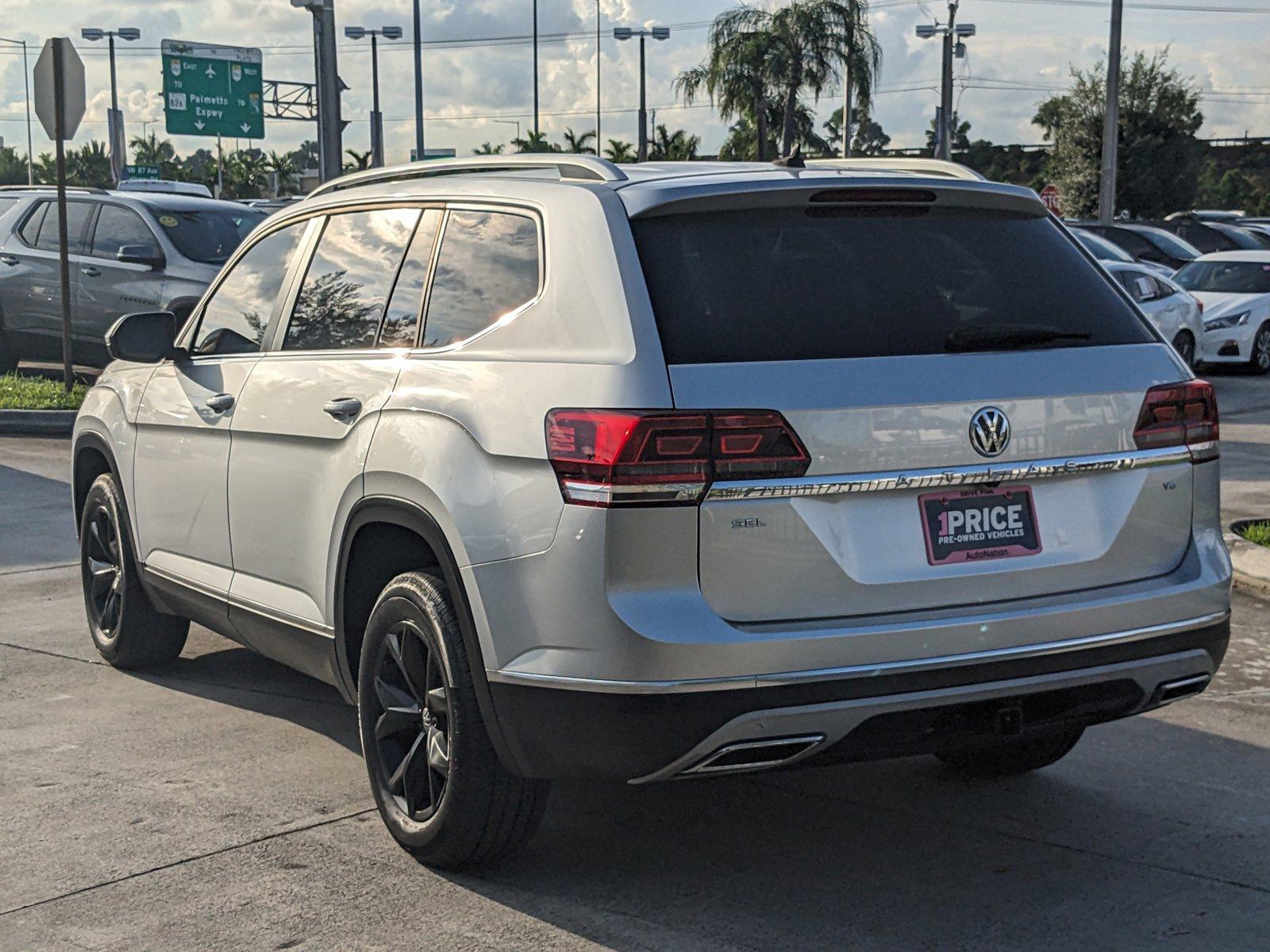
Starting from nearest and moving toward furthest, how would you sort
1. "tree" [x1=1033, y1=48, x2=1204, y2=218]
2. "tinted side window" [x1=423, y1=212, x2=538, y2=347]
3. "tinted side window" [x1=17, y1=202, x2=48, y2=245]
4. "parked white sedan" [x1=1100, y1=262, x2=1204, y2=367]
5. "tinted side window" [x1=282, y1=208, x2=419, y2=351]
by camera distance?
"tinted side window" [x1=423, y1=212, x2=538, y2=347] → "tinted side window" [x1=282, y1=208, x2=419, y2=351] → "tinted side window" [x1=17, y1=202, x2=48, y2=245] → "parked white sedan" [x1=1100, y1=262, x2=1204, y2=367] → "tree" [x1=1033, y1=48, x2=1204, y2=218]

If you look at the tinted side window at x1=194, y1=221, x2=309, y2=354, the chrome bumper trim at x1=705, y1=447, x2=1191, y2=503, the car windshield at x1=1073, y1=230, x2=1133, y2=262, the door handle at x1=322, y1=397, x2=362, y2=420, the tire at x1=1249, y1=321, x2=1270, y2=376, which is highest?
the tinted side window at x1=194, y1=221, x2=309, y2=354

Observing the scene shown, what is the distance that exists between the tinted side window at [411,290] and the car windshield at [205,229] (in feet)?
36.7

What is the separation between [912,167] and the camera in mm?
4781

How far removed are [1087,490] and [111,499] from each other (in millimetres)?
3911

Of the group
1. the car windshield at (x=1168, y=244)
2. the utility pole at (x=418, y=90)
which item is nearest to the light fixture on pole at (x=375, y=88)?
the utility pole at (x=418, y=90)

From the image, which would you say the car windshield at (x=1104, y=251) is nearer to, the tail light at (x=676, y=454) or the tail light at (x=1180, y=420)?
the tail light at (x=1180, y=420)

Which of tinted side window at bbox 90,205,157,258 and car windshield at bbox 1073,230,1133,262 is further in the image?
car windshield at bbox 1073,230,1133,262

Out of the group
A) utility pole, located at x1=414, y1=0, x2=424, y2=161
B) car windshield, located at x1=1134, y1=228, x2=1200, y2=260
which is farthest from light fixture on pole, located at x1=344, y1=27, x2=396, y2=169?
car windshield, located at x1=1134, y1=228, x2=1200, y2=260

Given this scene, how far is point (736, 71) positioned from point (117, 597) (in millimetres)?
44513

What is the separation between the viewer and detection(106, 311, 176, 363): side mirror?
5918 mm

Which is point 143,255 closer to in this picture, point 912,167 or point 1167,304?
point 1167,304

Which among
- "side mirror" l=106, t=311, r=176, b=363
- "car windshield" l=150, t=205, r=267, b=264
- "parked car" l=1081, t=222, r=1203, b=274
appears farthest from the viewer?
"parked car" l=1081, t=222, r=1203, b=274

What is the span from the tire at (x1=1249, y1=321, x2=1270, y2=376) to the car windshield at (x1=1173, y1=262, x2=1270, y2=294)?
0.63m

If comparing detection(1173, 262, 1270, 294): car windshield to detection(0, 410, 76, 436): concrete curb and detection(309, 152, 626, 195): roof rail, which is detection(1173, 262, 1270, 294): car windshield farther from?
detection(309, 152, 626, 195): roof rail
